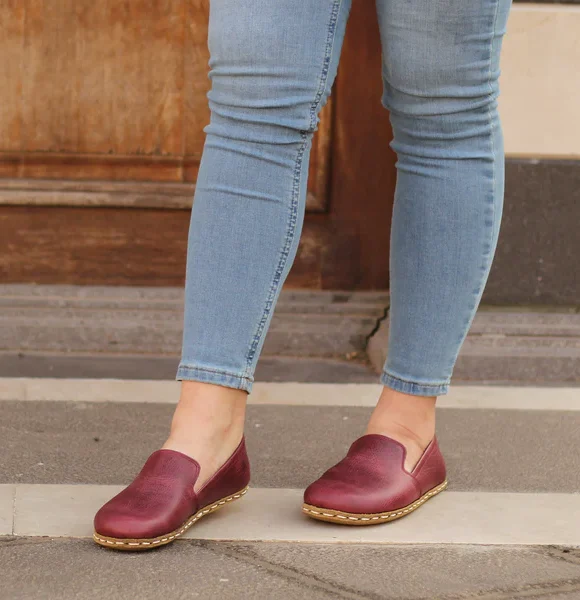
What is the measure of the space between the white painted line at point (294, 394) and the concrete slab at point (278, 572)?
0.70 meters

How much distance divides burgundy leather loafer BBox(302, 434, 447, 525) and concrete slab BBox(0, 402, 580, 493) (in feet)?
0.45

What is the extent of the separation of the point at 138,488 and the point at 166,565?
0.09m

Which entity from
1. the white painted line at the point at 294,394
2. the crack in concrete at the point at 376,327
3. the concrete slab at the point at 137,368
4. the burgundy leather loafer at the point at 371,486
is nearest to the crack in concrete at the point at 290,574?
the burgundy leather loafer at the point at 371,486

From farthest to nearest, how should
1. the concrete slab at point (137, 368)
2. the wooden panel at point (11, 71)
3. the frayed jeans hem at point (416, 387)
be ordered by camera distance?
the wooden panel at point (11, 71)
the concrete slab at point (137, 368)
the frayed jeans hem at point (416, 387)

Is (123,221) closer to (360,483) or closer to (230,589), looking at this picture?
(360,483)

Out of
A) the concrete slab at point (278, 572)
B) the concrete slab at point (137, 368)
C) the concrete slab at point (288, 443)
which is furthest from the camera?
the concrete slab at point (137, 368)

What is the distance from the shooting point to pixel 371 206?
7.03ft

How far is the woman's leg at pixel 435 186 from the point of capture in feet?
3.51

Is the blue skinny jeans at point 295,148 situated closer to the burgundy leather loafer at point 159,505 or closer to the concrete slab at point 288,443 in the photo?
the burgundy leather loafer at point 159,505

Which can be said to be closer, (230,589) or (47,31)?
(230,589)

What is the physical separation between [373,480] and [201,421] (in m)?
0.22

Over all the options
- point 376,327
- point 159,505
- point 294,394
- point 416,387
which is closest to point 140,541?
point 159,505

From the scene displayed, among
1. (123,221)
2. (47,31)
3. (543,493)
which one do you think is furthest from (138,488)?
(47,31)

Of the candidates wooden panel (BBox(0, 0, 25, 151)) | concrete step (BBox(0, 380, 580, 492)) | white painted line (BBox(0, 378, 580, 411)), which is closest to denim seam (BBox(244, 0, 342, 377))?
concrete step (BBox(0, 380, 580, 492))
